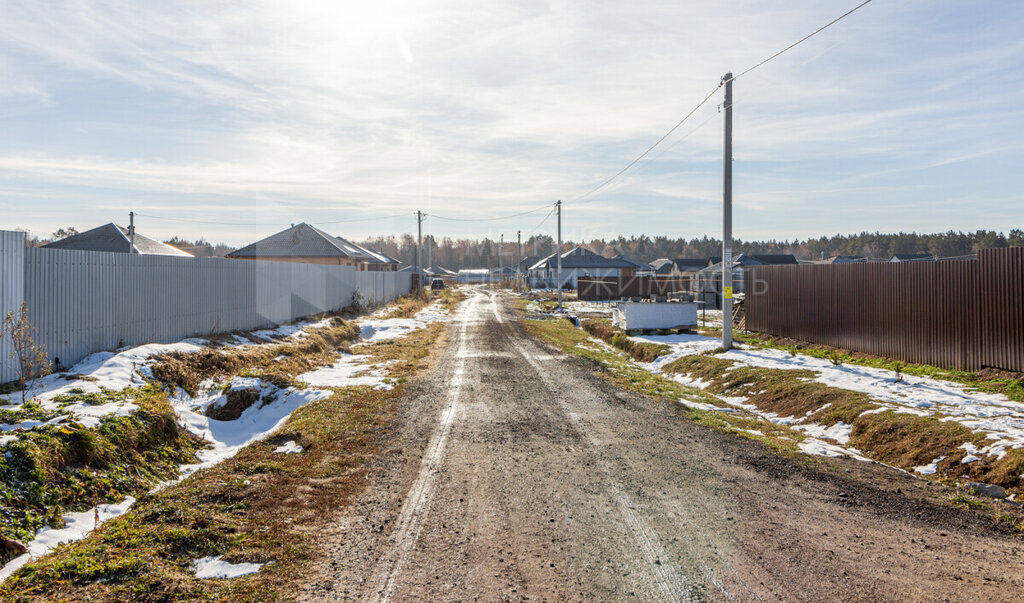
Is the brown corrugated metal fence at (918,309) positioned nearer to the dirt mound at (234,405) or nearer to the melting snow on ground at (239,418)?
the melting snow on ground at (239,418)

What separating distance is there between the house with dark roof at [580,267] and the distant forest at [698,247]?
3167cm

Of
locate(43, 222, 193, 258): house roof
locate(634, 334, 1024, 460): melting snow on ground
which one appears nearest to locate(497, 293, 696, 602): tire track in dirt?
locate(634, 334, 1024, 460): melting snow on ground

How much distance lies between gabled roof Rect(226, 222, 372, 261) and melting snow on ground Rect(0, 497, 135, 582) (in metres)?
38.0

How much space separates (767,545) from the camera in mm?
4617

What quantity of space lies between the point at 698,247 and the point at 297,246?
129050 millimetres

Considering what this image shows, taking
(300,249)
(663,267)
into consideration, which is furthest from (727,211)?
(663,267)

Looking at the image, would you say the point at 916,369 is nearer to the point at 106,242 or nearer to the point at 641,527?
the point at 641,527

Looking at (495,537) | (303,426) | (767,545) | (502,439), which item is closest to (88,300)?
(303,426)

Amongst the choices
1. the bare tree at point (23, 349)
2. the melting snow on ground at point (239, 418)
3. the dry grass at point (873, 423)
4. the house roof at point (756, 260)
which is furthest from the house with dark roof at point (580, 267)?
the bare tree at point (23, 349)

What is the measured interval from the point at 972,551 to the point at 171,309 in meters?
14.1

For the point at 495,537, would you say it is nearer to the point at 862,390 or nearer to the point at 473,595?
the point at 473,595

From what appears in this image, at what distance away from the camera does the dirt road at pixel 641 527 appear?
3.99m

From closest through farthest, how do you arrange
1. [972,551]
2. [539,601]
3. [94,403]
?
1. [539,601]
2. [972,551]
3. [94,403]

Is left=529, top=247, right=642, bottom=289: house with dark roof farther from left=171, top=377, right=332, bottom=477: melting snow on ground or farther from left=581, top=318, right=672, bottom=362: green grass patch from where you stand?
left=171, top=377, right=332, bottom=477: melting snow on ground
